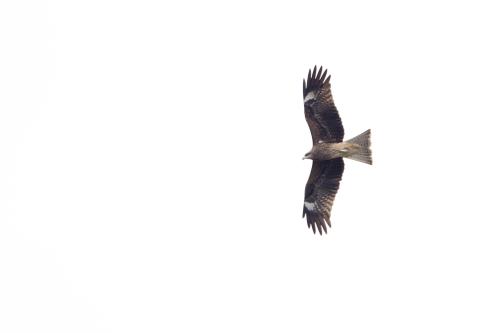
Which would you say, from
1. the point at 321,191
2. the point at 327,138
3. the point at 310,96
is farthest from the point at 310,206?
the point at 310,96

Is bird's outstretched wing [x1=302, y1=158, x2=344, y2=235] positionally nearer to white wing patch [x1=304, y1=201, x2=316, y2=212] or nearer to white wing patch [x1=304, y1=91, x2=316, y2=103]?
white wing patch [x1=304, y1=201, x2=316, y2=212]

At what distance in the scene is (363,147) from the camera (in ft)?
60.6

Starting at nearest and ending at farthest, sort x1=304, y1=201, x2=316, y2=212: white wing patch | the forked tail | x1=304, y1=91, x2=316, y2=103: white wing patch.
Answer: the forked tail → x1=304, y1=91, x2=316, y2=103: white wing patch → x1=304, y1=201, x2=316, y2=212: white wing patch

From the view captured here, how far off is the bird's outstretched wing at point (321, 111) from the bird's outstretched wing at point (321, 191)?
82 cm

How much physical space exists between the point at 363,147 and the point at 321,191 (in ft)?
6.64

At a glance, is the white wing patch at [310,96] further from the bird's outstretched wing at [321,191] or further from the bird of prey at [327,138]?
the bird's outstretched wing at [321,191]

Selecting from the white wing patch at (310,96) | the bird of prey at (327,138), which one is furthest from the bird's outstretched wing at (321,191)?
the white wing patch at (310,96)

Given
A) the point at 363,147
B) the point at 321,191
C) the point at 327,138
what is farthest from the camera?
the point at 321,191

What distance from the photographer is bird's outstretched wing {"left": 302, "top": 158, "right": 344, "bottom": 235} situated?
778 inches

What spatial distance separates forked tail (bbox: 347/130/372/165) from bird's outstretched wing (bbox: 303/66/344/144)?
1.58ft

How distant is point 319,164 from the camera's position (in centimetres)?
1972

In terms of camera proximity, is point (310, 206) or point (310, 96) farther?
point (310, 206)

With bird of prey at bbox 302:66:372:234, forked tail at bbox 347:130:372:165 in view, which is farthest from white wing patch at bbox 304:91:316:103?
forked tail at bbox 347:130:372:165

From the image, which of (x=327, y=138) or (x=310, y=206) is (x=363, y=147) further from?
(x=310, y=206)
